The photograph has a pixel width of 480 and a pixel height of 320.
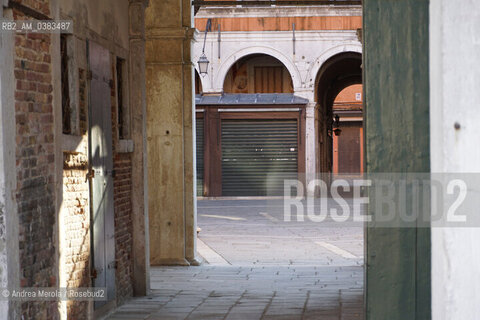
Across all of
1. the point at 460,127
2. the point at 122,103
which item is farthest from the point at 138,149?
the point at 460,127

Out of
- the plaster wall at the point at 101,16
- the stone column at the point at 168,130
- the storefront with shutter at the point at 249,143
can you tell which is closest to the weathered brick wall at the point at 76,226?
the plaster wall at the point at 101,16

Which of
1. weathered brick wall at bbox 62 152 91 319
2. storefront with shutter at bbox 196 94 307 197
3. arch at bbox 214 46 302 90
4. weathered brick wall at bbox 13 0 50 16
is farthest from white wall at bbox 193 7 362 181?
weathered brick wall at bbox 13 0 50 16

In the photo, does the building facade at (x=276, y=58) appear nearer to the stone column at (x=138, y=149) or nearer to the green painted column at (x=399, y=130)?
the stone column at (x=138, y=149)

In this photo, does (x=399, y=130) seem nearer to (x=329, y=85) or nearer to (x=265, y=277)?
(x=265, y=277)

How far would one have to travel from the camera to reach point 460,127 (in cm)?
380

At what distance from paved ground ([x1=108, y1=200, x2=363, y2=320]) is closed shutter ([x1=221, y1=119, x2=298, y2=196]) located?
342 inches

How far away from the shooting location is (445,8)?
382 centimetres

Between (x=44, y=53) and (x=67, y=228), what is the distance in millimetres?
1487

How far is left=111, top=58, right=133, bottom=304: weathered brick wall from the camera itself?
8414 millimetres

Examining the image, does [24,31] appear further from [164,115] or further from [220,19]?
[220,19]

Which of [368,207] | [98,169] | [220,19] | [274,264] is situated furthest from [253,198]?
[368,207]

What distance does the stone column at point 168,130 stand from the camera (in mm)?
11727

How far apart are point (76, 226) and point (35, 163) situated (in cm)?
130
